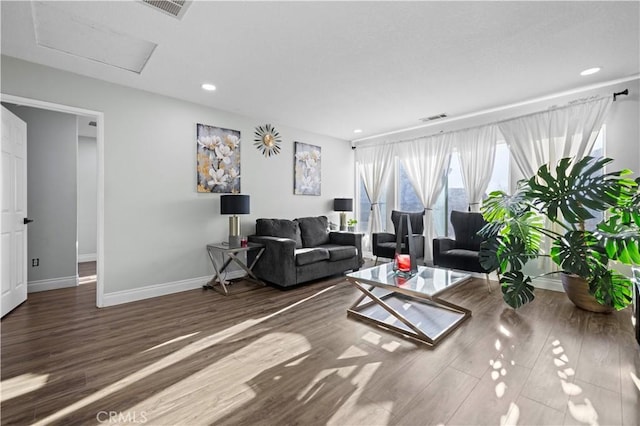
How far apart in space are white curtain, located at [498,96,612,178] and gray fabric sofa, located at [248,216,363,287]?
2.66m

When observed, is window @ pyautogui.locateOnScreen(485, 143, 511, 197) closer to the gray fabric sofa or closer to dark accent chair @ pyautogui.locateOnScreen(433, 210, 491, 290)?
dark accent chair @ pyautogui.locateOnScreen(433, 210, 491, 290)

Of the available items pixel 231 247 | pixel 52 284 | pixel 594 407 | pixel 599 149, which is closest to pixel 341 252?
pixel 231 247

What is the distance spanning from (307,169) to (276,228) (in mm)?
1486

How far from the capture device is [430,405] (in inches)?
63.1

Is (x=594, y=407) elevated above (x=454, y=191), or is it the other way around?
(x=454, y=191)

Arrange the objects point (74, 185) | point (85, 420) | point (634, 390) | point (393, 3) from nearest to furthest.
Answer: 1. point (85, 420)
2. point (634, 390)
3. point (393, 3)
4. point (74, 185)

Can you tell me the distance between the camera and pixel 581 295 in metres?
2.97

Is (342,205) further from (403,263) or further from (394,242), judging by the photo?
(403,263)

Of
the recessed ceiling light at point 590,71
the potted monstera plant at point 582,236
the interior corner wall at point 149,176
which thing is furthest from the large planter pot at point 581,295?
the interior corner wall at point 149,176

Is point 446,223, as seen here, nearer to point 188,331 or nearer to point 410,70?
point 410,70

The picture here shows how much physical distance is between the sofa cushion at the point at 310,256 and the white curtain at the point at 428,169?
6.49 feet

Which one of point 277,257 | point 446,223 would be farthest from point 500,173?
point 277,257

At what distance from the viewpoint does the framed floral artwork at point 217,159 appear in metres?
4.02

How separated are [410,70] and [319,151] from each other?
2785mm
